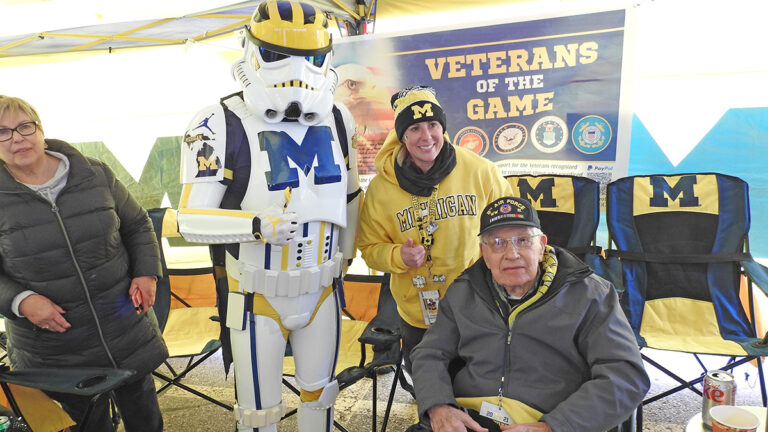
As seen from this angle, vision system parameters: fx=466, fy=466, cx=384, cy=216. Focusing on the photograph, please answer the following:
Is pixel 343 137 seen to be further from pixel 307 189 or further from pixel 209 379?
pixel 209 379

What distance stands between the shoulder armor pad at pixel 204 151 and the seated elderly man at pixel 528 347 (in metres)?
0.90

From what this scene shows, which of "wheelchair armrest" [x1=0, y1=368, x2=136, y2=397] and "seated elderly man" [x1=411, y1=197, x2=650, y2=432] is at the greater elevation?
"seated elderly man" [x1=411, y1=197, x2=650, y2=432]

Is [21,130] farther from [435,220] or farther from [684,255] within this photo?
[684,255]

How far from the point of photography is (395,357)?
6.50ft

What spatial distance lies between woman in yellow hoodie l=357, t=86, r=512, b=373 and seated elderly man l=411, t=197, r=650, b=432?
0.27m

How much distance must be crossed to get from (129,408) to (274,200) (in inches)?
47.9

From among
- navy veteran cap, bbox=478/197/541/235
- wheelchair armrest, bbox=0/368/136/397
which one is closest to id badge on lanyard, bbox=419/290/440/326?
navy veteran cap, bbox=478/197/541/235

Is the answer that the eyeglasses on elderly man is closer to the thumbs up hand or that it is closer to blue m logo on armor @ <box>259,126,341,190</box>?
blue m logo on armor @ <box>259,126,341,190</box>

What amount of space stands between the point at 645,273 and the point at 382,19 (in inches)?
99.7

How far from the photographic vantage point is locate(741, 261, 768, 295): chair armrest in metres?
2.27

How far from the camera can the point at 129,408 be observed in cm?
201

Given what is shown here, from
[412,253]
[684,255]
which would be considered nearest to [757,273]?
[684,255]

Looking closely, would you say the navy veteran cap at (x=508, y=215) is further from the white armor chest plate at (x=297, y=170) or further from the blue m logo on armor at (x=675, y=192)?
the blue m logo on armor at (x=675, y=192)

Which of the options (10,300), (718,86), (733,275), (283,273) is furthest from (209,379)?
(718,86)
